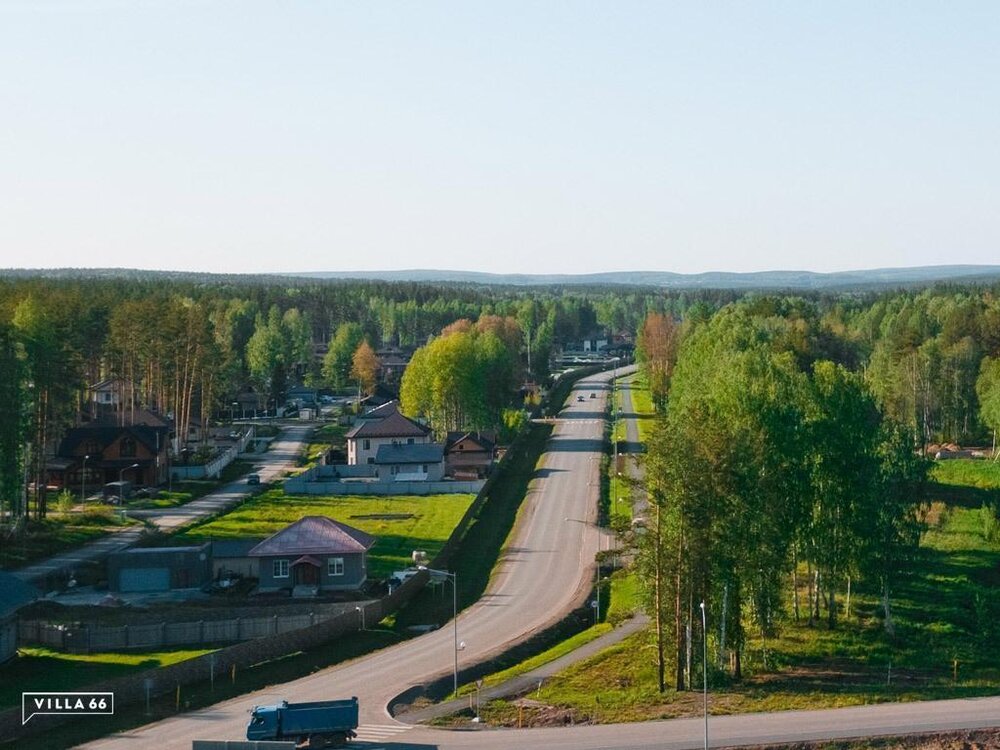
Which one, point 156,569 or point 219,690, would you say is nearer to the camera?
point 219,690

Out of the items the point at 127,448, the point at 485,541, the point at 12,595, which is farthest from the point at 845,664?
the point at 127,448

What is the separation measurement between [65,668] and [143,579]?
527 inches

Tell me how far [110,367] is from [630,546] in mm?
72229

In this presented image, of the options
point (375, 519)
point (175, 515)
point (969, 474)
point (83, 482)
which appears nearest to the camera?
point (375, 519)

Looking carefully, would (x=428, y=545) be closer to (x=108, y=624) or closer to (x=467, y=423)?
(x=108, y=624)

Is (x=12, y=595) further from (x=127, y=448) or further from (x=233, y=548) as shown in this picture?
(x=127, y=448)

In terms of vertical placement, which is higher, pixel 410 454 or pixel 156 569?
pixel 410 454

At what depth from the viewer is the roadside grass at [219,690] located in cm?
3616

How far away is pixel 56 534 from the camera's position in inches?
2697

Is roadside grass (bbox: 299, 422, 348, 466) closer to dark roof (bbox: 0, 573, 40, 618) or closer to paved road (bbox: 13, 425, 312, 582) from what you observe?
paved road (bbox: 13, 425, 312, 582)

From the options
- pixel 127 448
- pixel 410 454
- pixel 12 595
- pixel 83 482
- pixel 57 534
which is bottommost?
pixel 57 534

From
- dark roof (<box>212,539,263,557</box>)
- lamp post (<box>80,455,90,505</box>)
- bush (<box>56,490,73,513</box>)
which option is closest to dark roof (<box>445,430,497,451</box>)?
lamp post (<box>80,455,90,505</box>)

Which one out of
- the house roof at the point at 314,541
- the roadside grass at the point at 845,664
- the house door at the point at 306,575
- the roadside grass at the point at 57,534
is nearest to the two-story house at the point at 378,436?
the roadside grass at the point at 57,534

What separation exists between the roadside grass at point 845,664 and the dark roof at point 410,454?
3443 cm
